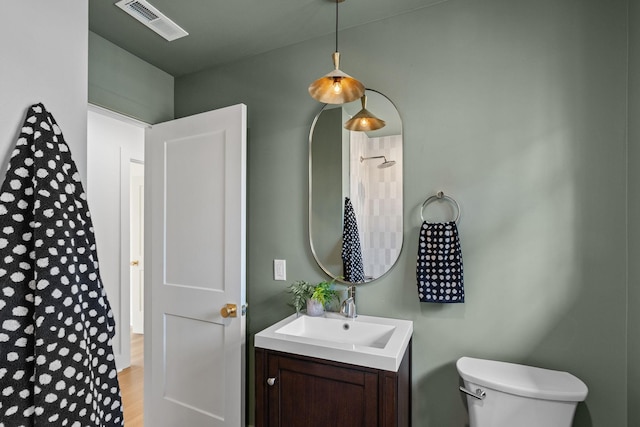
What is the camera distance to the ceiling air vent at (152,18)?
1.68 metres

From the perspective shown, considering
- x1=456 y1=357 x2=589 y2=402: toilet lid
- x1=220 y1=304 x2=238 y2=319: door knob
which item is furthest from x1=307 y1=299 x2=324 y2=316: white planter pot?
x1=456 y1=357 x2=589 y2=402: toilet lid

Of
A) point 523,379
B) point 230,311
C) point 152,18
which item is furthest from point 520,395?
point 152,18

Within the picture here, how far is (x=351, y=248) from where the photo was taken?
1.87 m

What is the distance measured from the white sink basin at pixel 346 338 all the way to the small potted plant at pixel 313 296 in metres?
0.05

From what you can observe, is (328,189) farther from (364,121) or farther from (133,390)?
(133,390)

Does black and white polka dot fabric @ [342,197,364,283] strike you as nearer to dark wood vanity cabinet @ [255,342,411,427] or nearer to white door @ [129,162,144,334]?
dark wood vanity cabinet @ [255,342,411,427]

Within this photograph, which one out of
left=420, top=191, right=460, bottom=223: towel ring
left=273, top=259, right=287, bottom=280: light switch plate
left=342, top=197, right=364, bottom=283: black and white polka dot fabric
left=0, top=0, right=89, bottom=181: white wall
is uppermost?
left=0, top=0, right=89, bottom=181: white wall

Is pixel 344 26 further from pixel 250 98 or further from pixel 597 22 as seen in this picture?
pixel 597 22

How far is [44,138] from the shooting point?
78 cm

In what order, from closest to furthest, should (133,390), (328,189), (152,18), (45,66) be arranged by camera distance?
(45,66) → (152,18) → (328,189) → (133,390)

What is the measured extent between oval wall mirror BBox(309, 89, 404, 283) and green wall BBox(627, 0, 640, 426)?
900 mm

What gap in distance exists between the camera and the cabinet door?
1349 millimetres

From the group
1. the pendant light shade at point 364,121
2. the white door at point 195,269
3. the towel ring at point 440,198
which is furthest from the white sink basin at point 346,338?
the pendant light shade at point 364,121

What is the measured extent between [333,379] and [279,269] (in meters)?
0.81
